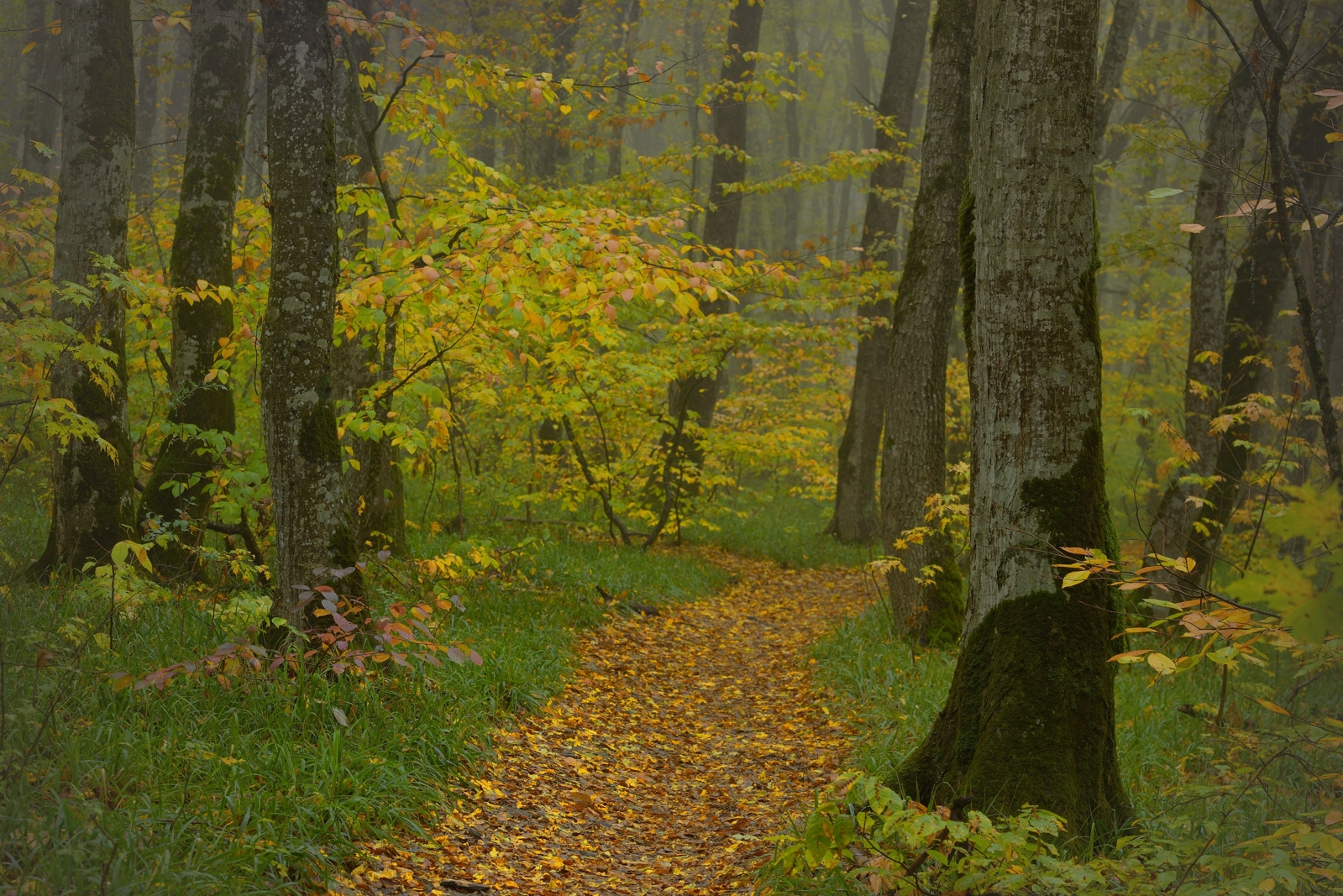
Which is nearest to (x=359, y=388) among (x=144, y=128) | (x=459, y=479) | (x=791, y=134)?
(x=459, y=479)

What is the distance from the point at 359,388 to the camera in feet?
23.2

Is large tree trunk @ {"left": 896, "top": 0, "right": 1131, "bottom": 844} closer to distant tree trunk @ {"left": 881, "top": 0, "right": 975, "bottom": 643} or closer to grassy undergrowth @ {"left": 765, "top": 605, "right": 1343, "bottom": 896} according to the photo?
grassy undergrowth @ {"left": 765, "top": 605, "right": 1343, "bottom": 896}

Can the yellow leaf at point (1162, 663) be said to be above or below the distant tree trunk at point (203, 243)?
below

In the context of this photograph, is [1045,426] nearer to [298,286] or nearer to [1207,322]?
[298,286]

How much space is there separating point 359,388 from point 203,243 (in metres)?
1.66

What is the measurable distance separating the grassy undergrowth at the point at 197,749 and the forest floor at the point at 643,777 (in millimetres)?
238

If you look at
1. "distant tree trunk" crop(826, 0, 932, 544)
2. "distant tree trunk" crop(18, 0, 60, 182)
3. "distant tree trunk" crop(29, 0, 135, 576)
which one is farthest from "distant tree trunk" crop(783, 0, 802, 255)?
"distant tree trunk" crop(29, 0, 135, 576)

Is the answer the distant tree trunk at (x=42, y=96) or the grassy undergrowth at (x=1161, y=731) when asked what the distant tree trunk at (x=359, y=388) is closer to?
the grassy undergrowth at (x=1161, y=731)

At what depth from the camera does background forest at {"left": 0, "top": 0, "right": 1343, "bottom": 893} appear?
3.11 m

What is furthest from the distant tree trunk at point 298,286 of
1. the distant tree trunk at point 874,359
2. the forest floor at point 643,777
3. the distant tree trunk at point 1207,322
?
the distant tree trunk at point 874,359

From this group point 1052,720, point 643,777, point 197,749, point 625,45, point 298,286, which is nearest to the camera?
point 1052,720

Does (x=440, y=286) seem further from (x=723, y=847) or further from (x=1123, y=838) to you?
(x=1123, y=838)

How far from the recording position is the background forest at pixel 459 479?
3109 mm

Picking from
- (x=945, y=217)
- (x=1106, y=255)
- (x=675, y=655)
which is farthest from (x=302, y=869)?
(x=1106, y=255)
